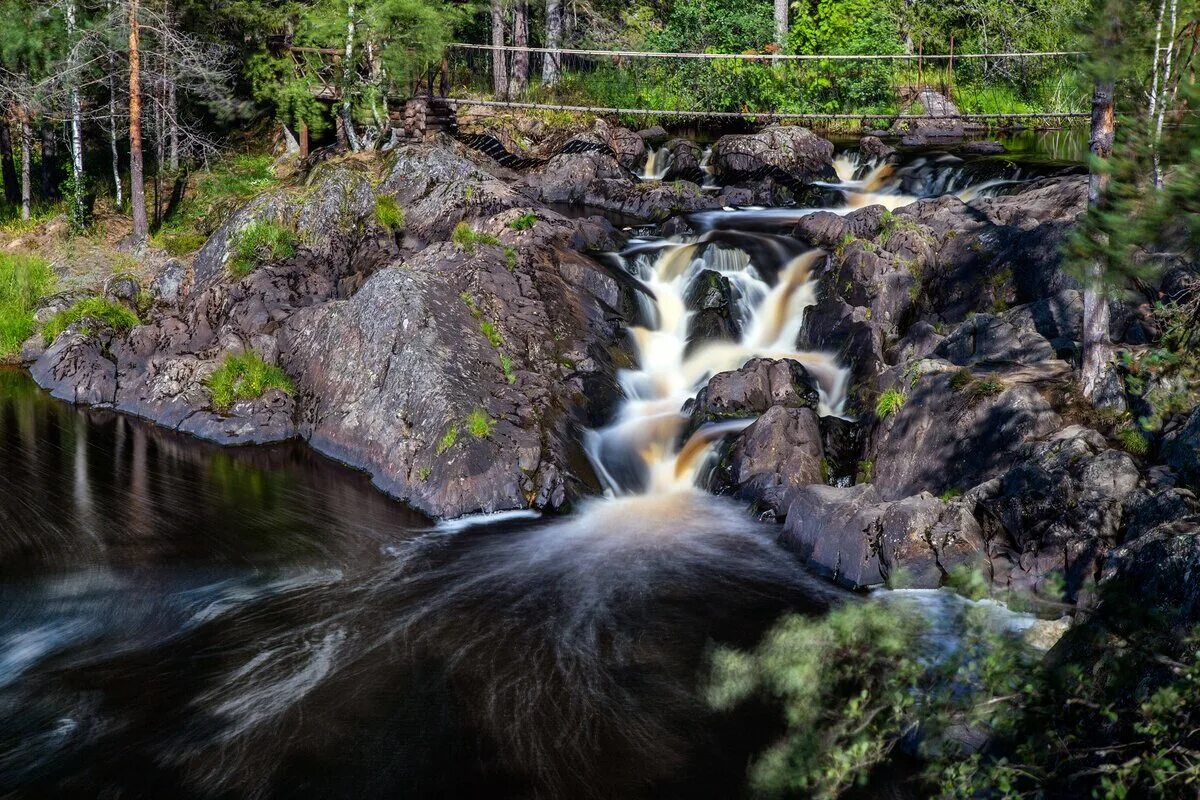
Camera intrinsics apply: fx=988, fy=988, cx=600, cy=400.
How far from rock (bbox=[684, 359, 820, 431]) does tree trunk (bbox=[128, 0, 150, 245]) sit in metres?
13.9

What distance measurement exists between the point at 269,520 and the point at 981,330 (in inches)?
372

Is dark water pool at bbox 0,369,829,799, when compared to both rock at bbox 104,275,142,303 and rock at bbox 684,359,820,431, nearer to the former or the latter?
rock at bbox 684,359,820,431

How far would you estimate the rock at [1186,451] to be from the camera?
9.16m

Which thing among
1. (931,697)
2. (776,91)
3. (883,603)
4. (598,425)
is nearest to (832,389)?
(598,425)

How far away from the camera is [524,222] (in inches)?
683

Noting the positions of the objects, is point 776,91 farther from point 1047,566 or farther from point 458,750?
point 458,750

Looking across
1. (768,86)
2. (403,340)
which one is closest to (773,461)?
(403,340)

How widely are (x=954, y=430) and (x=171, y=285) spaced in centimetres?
1415

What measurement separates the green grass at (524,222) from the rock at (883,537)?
8.13 m

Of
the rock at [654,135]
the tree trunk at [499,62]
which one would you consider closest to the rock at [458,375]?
the rock at [654,135]

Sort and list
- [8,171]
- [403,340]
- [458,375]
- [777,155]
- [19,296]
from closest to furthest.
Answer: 1. [458,375]
2. [403,340]
3. [19,296]
4. [8,171]
5. [777,155]

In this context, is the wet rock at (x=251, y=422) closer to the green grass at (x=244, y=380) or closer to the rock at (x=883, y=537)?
the green grass at (x=244, y=380)

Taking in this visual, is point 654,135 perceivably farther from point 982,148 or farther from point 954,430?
point 954,430

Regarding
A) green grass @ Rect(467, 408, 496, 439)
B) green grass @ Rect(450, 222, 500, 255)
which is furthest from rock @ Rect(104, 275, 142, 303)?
green grass @ Rect(467, 408, 496, 439)
